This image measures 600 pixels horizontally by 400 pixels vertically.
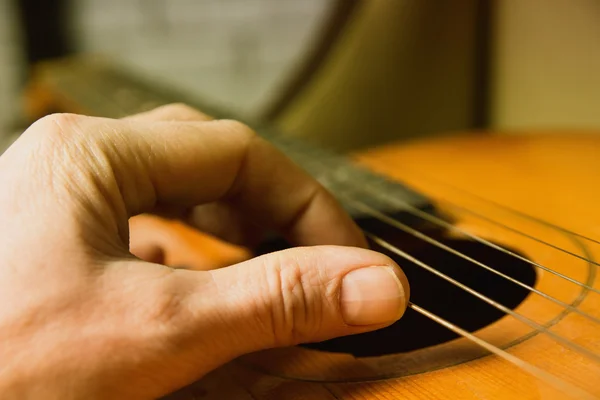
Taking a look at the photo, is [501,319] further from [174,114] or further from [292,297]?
[174,114]

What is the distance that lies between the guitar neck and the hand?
29 cm

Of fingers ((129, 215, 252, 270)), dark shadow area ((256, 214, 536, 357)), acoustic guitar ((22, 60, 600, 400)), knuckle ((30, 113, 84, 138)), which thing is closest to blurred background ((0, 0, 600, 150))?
acoustic guitar ((22, 60, 600, 400))

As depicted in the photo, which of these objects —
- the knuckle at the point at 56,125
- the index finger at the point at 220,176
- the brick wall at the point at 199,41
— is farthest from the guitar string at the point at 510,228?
the brick wall at the point at 199,41

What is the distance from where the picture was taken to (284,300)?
366mm

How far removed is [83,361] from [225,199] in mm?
262

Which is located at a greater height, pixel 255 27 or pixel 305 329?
pixel 255 27

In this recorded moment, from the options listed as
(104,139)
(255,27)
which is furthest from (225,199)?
(255,27)

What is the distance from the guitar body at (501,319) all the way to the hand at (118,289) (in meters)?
0.05

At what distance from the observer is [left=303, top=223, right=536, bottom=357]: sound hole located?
55 centimetres

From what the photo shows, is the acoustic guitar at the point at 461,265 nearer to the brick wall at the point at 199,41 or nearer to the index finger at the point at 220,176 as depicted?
the index finger at the point at 220,176

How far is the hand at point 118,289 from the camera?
33cm

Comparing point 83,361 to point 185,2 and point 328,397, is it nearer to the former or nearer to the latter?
point 328,397

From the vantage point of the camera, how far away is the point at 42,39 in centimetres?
184

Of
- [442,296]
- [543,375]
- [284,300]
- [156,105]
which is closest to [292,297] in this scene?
[284,300]
